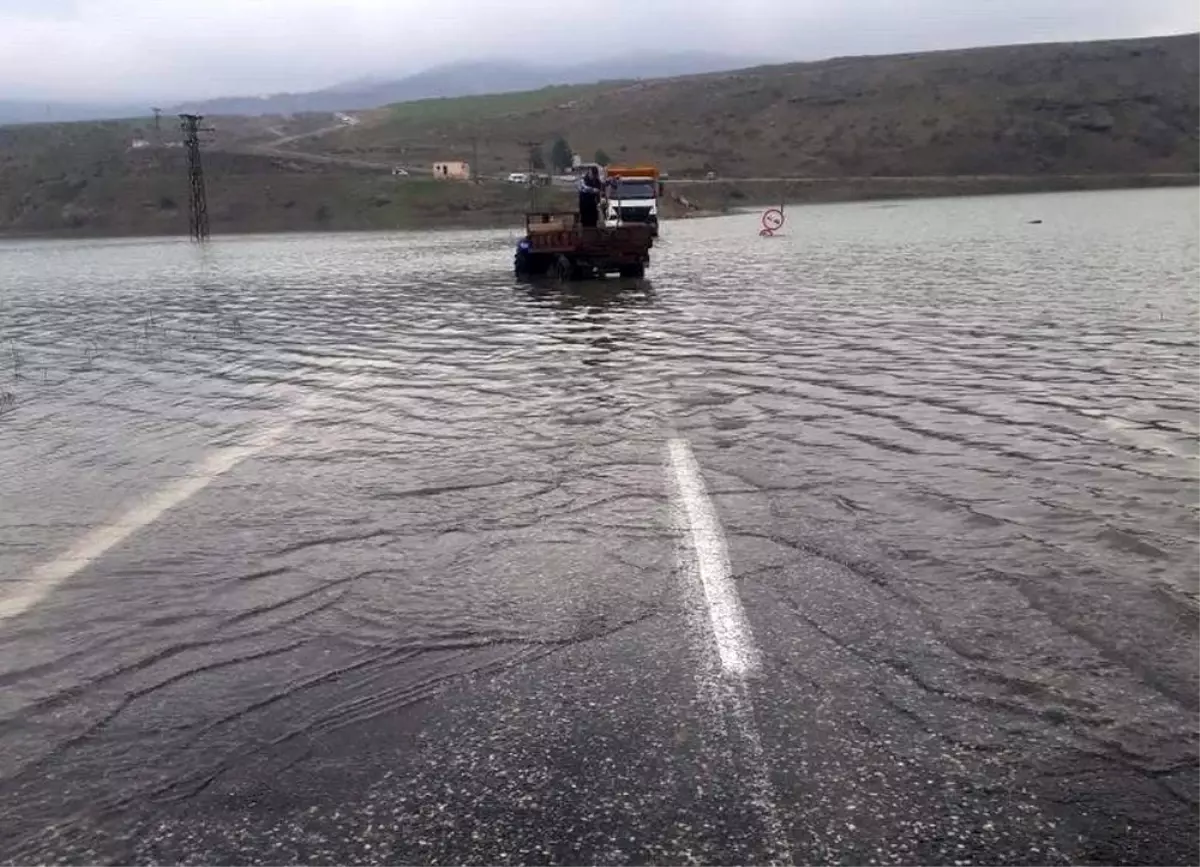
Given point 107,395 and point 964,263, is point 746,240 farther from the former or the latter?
point 107,395

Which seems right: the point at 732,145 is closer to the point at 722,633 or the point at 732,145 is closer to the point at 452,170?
the point at 452,170

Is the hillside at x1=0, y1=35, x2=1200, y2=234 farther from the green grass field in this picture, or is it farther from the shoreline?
the green grass field

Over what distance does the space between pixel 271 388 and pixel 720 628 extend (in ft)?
27.8

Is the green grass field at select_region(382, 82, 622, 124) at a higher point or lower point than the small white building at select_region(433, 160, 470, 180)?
higher

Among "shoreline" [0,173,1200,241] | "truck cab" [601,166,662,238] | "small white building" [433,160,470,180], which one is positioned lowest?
"shoreline" [0,173,1200,241]

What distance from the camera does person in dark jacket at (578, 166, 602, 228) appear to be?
24562mm

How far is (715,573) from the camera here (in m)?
5.64

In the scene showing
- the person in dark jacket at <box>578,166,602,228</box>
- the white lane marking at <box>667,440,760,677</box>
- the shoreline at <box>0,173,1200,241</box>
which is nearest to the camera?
the white lane marking at <box>667,440,760,677</box>

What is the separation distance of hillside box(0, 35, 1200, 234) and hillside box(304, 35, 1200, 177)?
29cm

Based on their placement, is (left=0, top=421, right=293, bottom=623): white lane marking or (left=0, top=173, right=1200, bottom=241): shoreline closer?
(left=0, top=421, right=293, bottom=623): white lane marking

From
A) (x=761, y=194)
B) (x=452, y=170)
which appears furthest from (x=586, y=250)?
(x=452, y=170)

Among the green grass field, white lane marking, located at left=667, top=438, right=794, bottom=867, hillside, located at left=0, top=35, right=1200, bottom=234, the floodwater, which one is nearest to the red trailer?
the floodwater

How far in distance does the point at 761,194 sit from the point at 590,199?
217ft

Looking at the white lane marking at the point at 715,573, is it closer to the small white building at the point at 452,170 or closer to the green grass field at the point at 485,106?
the small white building at the point at 452,170
